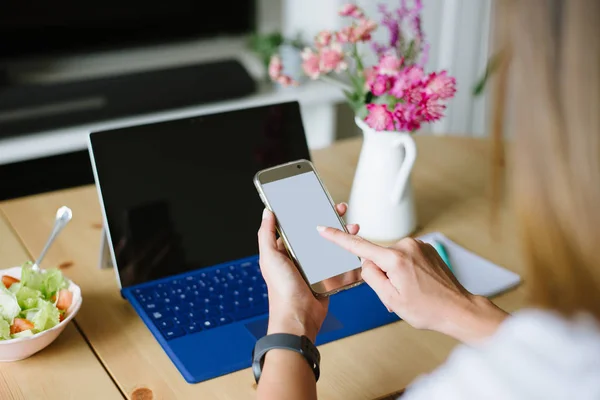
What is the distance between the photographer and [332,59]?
3.79ft

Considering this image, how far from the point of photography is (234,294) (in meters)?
1.02

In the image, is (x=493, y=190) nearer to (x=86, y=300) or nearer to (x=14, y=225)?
(x=86, y=300)

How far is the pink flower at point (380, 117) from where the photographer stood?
42.8 inches

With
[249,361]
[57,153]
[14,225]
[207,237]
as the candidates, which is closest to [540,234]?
[249,361]

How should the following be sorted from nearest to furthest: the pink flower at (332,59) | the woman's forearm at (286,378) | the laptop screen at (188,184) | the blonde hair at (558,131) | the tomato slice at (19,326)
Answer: the blonde hair at (558,131), the woman's forearm at (286,378), the tomato slice at (19,326), the laptop screen at (188,184), the pink flower at (332,59)

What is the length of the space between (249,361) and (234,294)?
148 millimetres

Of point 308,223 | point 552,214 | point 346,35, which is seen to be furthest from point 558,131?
point 346,35

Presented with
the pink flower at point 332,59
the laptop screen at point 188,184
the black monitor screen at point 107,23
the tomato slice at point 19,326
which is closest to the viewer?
the tomato slice at point 19,326

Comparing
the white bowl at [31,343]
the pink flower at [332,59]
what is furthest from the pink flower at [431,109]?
the white bowl at [31,343]

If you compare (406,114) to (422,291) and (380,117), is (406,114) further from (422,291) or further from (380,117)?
(422,291)

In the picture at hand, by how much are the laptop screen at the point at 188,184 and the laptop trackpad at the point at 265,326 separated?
17cm

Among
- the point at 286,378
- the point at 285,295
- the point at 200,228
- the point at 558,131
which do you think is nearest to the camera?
the point at 558,131

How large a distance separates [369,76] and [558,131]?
0.58 meters

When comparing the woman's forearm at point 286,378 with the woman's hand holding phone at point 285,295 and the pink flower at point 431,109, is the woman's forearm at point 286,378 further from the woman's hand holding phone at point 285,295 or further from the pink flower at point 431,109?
the pink flower at point 431,109
